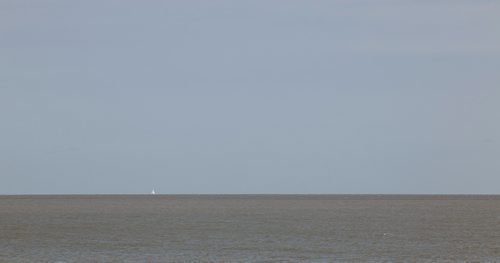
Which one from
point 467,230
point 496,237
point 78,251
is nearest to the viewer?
point 78,251

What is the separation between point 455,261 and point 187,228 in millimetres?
29501

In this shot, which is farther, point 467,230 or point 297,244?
point 467,230

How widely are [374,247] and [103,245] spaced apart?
13638mm

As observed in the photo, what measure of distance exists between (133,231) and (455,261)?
2772cm

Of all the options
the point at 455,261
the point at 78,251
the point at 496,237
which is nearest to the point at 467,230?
the point at 496,237

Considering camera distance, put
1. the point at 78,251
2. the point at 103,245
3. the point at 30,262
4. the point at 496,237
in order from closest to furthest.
Answer: the point at 30,262 < the point at 78,251 < the point at 103,245 < the point at 496,237

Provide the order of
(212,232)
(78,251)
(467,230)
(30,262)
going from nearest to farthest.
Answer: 1. (30,262)
2. (78,251)
3. (212,232)
4. (467,230)

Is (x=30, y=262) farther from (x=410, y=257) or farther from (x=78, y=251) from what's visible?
(x=410, y=257)

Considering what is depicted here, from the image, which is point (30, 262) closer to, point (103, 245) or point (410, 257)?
point (103, 245)

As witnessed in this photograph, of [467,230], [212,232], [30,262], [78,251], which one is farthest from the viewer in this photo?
[467,230]

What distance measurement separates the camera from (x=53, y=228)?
225 feet

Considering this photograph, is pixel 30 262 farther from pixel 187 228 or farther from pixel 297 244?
pixel 187 228

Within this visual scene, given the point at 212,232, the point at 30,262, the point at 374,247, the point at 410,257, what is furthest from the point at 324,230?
the point at 30,262

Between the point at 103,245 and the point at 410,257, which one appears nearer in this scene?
the point at 410,257
